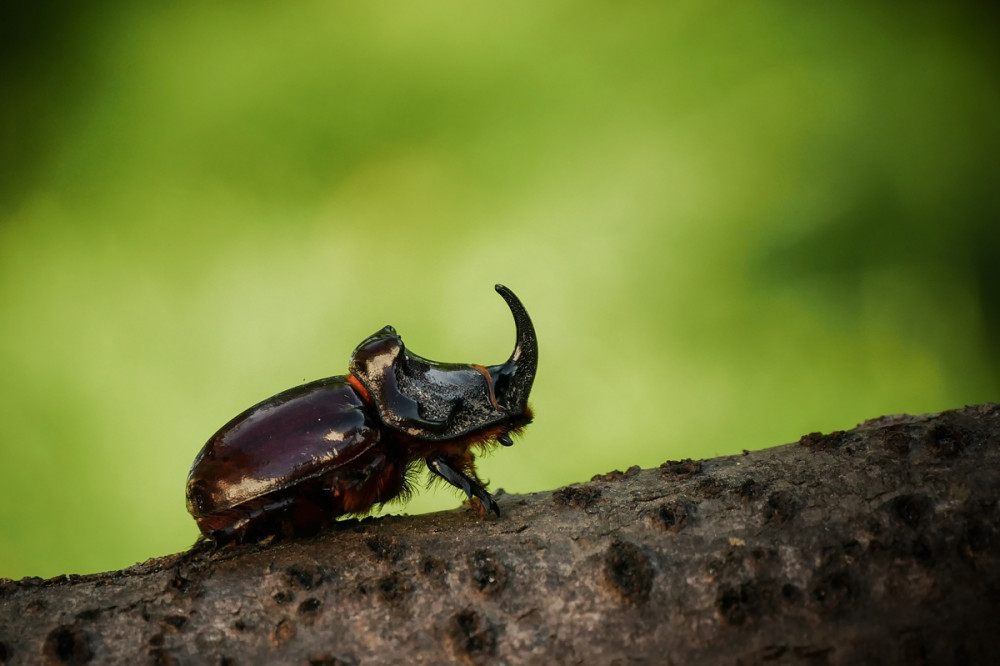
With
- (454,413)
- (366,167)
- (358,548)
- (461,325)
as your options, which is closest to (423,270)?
(461,325)

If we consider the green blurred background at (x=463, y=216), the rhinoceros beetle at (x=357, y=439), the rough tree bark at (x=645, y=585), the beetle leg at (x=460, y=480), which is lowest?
the rough tree bark at (x=645, y=585)

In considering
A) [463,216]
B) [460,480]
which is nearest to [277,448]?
[460,480]

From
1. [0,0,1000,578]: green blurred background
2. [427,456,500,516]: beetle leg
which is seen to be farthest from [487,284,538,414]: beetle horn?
[0,0,1000,578]: green blurred background

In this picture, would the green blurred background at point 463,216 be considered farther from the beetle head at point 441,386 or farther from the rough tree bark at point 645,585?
the rough tree bark at point 645,585

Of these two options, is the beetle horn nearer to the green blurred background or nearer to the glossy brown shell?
the glossy brown shell

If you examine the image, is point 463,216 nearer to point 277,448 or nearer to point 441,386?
point 441,386

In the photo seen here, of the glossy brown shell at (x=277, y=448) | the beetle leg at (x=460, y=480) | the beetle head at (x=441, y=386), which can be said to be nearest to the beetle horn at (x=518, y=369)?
the beetle head at (x=441, y=386)

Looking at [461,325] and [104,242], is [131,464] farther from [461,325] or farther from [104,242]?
[461,325]
